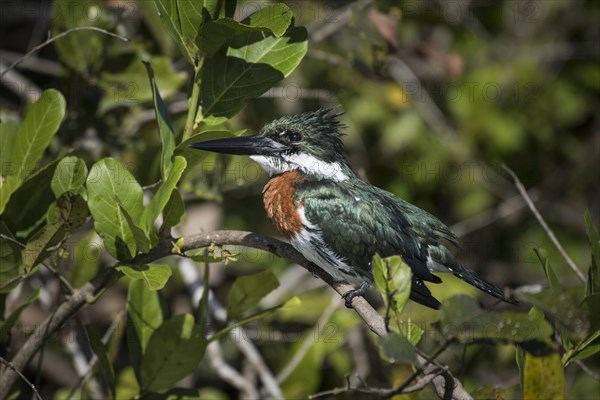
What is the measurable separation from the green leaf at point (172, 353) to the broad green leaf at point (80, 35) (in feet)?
5.11

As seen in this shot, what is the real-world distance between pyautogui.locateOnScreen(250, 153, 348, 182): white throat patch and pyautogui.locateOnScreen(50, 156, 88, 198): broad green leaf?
1.03 m

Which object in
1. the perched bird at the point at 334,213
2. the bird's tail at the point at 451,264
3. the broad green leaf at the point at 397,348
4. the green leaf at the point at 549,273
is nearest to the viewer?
the broad green leaf at the point at 397,348

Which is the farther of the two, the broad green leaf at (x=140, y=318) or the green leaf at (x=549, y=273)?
the broad green leaf at (x=140, y=318)

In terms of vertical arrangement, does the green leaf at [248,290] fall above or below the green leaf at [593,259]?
below

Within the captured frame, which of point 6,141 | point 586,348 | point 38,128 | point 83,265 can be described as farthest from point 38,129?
point 586,348

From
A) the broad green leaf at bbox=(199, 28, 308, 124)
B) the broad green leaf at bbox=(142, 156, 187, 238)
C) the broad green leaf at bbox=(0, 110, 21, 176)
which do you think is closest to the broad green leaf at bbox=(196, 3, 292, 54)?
the broad green leaf at bbox=(199, 28, 308, 124)

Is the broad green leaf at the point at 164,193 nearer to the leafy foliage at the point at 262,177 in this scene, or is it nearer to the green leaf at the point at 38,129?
the leafy foliage at the point at 262,177

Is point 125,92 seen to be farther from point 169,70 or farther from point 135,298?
point 135,298

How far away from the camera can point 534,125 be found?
5.96 metres

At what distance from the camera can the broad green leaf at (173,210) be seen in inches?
98.7

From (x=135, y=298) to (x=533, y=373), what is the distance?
4.58 feet

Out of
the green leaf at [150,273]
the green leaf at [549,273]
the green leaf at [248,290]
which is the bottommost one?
the green leaf at [248,290]

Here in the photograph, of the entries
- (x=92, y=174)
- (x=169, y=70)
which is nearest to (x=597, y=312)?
(x=92, y=174)

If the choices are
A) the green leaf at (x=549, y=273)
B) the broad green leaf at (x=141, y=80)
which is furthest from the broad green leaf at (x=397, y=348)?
the broad green leaf at (x=141, y=80)
